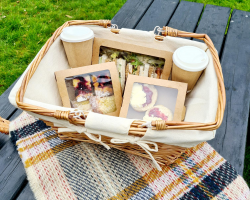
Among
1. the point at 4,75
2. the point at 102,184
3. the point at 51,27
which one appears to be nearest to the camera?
the point at 102,184

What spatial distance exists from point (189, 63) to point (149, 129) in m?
0.36

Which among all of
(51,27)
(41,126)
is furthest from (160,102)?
(51,27)

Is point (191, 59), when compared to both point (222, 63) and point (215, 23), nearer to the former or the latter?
point (222, 63)

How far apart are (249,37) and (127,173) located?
1.12 metres

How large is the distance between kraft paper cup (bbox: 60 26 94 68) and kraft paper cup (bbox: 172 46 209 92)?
405 millimetres

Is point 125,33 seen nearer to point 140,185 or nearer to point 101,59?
point 101,59

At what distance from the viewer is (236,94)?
40.0 inches

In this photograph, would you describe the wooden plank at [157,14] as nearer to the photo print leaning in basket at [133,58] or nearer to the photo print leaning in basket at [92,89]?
the photo print leaning in basket at [133,58]

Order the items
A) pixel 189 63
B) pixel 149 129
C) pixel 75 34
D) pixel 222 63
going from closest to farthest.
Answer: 1. pixel 149 129
2. pixel 189 63
3. pixel 75 34
4. pixel 222 63

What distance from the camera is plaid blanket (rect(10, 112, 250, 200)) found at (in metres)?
0.76

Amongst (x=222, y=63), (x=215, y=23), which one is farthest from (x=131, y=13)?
(x=222, y=63)

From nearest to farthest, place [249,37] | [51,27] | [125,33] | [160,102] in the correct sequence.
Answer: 1. [160,102]
2. [125,33]
3. [249,37]
4. [51,27]

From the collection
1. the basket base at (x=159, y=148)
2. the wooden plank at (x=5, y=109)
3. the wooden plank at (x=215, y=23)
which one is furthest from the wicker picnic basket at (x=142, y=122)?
the wooden plank at (x=215, y=23)

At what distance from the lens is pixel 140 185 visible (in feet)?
2.58
